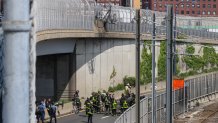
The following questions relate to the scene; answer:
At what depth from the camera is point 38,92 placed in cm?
4803

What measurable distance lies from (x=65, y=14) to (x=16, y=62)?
40.4 metres

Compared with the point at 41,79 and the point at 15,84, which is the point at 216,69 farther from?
the point at 15,84

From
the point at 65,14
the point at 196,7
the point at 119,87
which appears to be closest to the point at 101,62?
the point at 119,87

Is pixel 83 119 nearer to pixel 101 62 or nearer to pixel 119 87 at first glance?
pixel 101 62

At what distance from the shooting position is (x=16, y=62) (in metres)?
2.83

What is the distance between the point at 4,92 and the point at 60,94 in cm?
4436

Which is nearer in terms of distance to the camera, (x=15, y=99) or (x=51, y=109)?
(x=15, y=99)

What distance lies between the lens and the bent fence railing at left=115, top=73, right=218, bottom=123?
85.1 feet

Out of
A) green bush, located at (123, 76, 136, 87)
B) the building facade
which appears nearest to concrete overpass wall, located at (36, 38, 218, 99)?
green bush, located at (123, 76, 136, 87)

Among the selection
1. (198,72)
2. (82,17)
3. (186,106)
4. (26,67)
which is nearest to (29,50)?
(26,67)

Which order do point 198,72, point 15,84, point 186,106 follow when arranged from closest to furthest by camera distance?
point 15,84, point 186,106, point 198,72

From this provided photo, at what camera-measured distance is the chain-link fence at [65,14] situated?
37.5m

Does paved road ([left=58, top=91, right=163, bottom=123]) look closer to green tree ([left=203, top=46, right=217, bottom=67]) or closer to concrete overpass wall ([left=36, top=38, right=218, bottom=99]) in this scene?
concrete overpass wall ([left=36, top=38, right=218, bottom=99])

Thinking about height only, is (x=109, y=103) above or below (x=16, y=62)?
below
